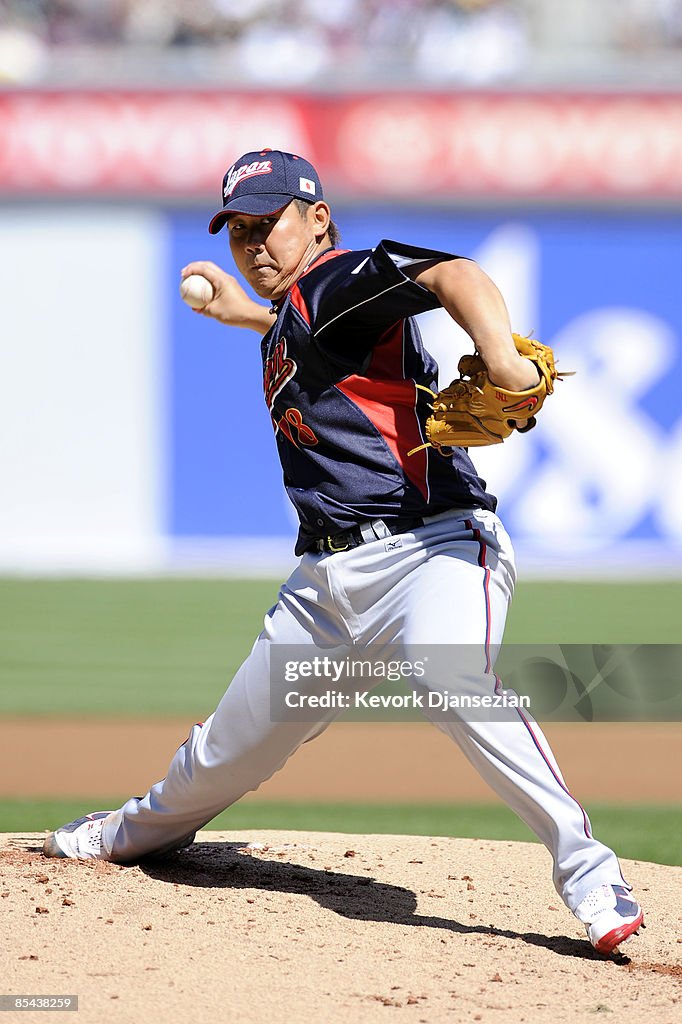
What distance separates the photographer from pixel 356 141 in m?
12.1

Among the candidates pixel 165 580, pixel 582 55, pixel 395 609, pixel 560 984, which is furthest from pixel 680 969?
pixel 582 55

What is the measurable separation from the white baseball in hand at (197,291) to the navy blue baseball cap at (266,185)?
2.01 ft

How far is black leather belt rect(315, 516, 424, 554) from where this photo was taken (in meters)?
3.11

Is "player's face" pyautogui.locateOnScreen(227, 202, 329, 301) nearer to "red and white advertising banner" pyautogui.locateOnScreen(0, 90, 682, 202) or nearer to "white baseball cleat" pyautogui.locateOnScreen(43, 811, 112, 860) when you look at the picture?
"white baseball cleat" pyautogui.locateOnScreen(43, 811, 112, 860)

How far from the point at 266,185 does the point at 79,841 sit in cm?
175

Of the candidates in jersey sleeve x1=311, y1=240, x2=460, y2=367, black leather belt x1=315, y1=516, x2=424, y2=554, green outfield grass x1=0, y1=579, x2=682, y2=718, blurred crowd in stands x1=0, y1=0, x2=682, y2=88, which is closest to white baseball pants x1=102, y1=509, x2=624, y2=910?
black leather belt x1=315, y1=516, x2=424, y2=554

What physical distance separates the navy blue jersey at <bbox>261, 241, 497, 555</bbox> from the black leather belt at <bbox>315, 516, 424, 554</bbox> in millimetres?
16

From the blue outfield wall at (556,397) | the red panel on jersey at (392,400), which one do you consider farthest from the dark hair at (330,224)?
the blue outfield wall at (556,397)

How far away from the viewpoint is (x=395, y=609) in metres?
3.09

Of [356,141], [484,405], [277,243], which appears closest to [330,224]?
[277,243]

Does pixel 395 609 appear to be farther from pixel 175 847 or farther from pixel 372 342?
pixel 175 847

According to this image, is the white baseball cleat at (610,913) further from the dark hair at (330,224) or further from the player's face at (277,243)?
the dark hair at (330,224)

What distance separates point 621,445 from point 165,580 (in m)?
4.02

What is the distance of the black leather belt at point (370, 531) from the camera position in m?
3.11
